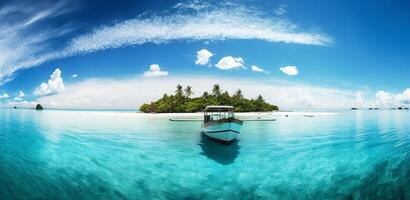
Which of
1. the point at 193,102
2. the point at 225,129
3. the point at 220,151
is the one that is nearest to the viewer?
the point at 220,151

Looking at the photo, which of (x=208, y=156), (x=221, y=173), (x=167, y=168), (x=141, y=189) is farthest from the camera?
(x=208, y=156)

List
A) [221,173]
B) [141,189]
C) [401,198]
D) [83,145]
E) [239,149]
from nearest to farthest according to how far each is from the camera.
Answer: [401,198] → [141,189] → [221,173] → [239,149] → [83,145]

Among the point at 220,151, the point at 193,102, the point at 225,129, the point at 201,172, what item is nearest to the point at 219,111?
the point at 225,129

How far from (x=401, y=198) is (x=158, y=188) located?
32.0ft

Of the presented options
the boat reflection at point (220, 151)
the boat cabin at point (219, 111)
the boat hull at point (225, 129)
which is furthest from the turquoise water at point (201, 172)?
the boat cabin at point (219, 111)

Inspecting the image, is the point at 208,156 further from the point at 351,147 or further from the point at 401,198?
the point at 351,147

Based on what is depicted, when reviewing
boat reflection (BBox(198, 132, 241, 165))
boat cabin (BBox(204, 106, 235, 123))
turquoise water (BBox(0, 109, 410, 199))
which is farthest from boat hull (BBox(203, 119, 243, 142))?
boat cabin (BBox(204, 106, 235, 123))

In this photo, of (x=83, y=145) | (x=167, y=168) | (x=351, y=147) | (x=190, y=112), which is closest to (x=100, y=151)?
(x=83, y=145)

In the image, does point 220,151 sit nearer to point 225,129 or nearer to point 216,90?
point 225,129

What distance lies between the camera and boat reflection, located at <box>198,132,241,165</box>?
14714 mm

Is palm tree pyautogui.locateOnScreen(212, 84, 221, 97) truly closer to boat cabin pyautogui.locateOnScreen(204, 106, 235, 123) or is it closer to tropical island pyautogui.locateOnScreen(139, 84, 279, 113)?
tropical island pyautogui.locateOnScreen(139, 84, 279, 113)

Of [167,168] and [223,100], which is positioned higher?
[223,100]

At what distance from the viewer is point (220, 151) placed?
16828 mm

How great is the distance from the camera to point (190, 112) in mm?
72750
